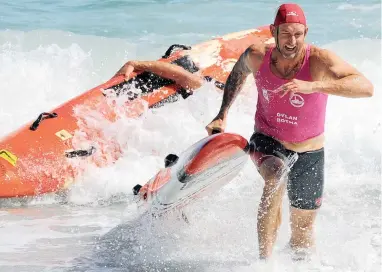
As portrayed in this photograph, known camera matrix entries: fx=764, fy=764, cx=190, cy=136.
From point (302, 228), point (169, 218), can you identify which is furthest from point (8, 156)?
point (302, 228)

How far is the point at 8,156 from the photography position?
6.24 metres

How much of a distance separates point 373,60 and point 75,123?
22.6 feet

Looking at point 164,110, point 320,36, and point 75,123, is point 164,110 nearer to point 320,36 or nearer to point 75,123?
point 75,123

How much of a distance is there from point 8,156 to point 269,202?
277cm

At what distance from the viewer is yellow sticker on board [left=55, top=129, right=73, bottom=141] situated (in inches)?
254

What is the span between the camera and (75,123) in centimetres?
658

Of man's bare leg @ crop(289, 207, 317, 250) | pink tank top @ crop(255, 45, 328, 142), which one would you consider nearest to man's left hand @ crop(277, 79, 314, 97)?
pink tank top @ crop(255, 45, 328, 142)

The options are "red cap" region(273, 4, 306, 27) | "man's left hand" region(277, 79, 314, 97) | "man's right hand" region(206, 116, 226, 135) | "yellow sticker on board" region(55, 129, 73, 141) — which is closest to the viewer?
"man's left hand" region(277, 79, 314, 97)

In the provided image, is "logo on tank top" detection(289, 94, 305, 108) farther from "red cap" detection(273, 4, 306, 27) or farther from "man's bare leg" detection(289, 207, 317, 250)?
"man's bare leg" detection(289, 207, 317, 250)

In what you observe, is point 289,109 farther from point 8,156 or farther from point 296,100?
point 8,156

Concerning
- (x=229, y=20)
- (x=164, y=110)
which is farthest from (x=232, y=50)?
(x=229, y=20)

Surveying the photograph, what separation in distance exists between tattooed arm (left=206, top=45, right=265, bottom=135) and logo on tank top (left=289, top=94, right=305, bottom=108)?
28 centimetres

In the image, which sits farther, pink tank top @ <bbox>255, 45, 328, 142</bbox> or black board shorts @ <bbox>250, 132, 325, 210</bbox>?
black board shorts @ <bbox>250, 132, 325, 210</bbox>

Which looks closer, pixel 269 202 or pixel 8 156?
pixel 269 202
